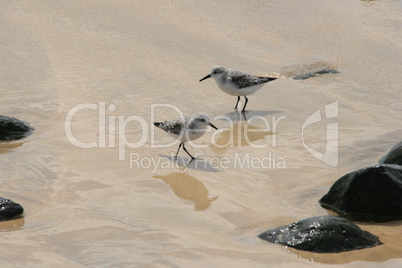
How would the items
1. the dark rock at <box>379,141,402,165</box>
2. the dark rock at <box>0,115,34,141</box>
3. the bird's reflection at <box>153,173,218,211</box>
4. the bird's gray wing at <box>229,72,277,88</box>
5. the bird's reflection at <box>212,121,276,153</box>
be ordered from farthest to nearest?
the bird's gray wing at <box>229,72,277,88</box> < the bird's reflection at <box>212,121,276,153</box> < the dark rock at <box>0,115,34,141</box> < the dark rock at <box>379,141,402,165</box> < the bird's reflection at <box>153,173,218,211</box>

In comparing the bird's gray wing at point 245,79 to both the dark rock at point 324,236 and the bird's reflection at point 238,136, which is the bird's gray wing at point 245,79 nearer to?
the bird's reflection at point 238,136

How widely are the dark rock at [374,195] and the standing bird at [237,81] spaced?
393 cm

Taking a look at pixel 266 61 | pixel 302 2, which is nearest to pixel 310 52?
pixel 266 61

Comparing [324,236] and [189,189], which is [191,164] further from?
[324,236]

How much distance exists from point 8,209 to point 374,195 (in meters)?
3.80

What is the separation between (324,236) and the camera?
6137mm

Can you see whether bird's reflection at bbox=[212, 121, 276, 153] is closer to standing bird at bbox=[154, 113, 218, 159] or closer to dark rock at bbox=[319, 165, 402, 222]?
standing bird at bbox=[154, 113, 218, 159]

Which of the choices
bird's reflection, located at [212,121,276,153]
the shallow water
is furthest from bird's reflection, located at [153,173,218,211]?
bird's reflection, located at [212,121,276,153]

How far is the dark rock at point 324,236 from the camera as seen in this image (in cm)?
611

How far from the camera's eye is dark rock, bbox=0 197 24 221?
656 cm

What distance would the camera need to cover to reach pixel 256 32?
13.7m

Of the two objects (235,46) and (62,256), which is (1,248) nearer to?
(62,256)

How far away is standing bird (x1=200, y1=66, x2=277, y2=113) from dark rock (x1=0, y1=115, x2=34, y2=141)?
3277mm

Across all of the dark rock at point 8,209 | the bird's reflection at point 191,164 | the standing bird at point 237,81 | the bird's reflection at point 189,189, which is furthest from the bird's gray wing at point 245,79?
the dark rock at point 8,209
